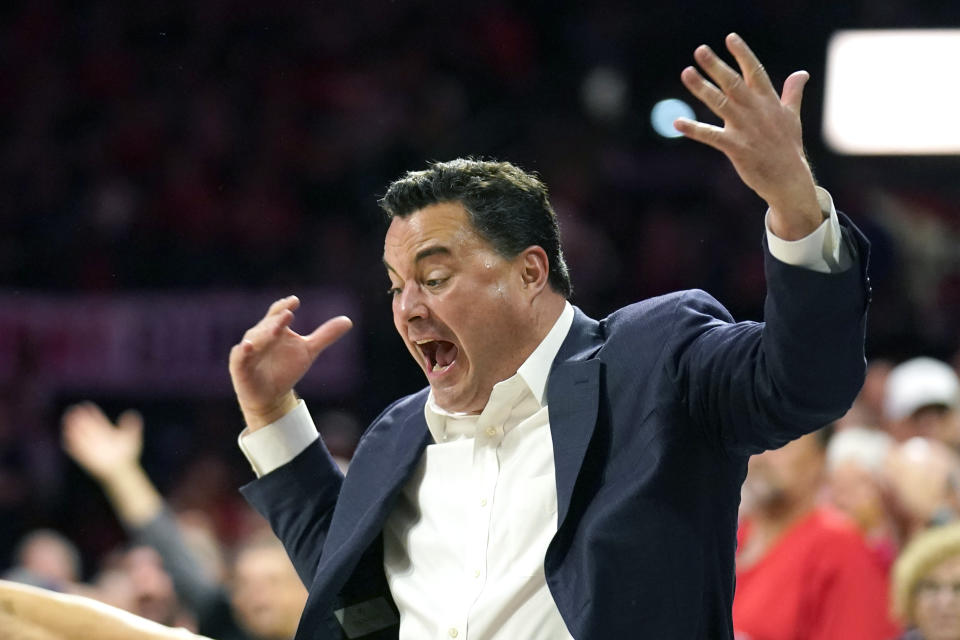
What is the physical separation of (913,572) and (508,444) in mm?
1501

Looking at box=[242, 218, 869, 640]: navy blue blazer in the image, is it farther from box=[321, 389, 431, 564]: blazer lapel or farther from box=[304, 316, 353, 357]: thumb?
box=[304, 316, 353, 357]: thumb

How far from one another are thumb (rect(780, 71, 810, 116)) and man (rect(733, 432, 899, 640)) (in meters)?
1.67

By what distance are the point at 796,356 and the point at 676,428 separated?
28cm

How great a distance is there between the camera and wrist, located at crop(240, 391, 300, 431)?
2.34m

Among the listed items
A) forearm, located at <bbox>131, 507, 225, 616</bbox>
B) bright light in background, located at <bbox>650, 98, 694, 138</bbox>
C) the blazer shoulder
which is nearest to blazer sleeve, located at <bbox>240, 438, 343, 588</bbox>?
the blazer shoulder

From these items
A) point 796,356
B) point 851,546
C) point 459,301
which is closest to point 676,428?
point 796,356

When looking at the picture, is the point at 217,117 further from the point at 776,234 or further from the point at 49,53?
the point at 776,234

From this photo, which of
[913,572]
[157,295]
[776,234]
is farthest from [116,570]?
[776,234]

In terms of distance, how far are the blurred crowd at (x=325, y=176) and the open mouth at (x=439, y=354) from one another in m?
2.73

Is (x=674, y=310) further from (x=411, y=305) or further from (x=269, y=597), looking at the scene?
(x=269, y=597)

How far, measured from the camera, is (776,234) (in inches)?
65.1

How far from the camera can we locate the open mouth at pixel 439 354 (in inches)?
85.3

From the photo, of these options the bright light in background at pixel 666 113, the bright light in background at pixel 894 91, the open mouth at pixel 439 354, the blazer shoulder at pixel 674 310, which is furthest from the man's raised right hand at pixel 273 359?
the bright light in background at pixel 666 113

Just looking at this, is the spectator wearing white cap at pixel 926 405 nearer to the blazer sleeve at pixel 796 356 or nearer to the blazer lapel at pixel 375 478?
the blazer lapel at pixel 375 478
